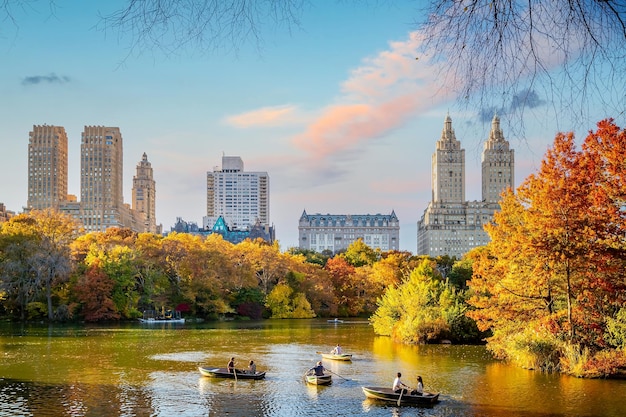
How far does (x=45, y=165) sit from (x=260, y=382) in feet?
542

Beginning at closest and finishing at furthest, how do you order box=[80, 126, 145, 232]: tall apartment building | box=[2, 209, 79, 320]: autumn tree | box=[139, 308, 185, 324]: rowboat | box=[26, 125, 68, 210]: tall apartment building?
box=[2, 209, 79, 320]: autumn tree, box=[139, 308, 185, 324]: rowboat, box=[80, 126, 145, 232]: tall apartment building, box=[26, 125, 68, 210]: tall apartment building

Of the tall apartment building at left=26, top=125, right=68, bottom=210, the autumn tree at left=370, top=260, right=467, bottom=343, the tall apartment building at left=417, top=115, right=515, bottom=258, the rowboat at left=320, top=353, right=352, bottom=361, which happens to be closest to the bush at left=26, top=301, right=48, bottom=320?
the autumn tree at left=370, top=260, right=467, bottom=343

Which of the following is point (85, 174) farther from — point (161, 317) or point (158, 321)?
point (158, 321)

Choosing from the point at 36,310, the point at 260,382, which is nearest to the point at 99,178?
the point at 36,310

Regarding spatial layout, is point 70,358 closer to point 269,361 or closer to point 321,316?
Result: point 269,361

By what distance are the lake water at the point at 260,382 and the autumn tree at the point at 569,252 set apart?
2.03m

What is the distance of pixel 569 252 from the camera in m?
26.3

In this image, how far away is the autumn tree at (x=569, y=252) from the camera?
25.8 meters

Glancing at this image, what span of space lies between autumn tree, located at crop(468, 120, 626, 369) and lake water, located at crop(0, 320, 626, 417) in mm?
2028

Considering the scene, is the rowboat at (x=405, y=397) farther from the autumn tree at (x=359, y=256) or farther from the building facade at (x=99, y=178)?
the building facade at (x=99, y=178)

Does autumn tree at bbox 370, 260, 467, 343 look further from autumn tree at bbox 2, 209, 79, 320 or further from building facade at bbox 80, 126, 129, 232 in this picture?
building facade at bbox 80, 126, 129, 232

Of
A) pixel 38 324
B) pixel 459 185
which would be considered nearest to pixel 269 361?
pixel 38 324

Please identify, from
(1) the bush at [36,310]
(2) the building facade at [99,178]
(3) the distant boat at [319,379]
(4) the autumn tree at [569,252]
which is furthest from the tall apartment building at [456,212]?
(3) the distant boat at [319,379]

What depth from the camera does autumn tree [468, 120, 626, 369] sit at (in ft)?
84.6
